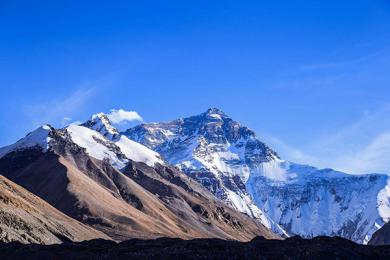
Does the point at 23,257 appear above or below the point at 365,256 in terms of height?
below

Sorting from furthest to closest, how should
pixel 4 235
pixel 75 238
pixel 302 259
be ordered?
pixel 75 238, pixel 4 235, pixel 302 259

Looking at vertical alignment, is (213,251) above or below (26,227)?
above

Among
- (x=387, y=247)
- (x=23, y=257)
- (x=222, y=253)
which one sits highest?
(x=387, y=247)

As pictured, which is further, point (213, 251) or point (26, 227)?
point (26, 227)

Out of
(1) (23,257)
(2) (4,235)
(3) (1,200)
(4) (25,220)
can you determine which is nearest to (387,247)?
(1) (23,257)

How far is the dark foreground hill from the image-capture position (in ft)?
209

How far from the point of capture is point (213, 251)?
219 feet

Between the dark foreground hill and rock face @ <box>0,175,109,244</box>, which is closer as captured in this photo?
the dark foreground hill

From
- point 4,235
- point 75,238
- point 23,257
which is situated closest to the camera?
point 23,257

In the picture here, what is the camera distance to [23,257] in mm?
69000

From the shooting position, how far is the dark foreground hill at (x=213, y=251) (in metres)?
63.8

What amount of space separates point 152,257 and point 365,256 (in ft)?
67.6

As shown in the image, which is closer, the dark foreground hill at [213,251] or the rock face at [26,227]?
the dark foreground hill at [213,251]

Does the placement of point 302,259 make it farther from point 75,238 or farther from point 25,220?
point 75,238
